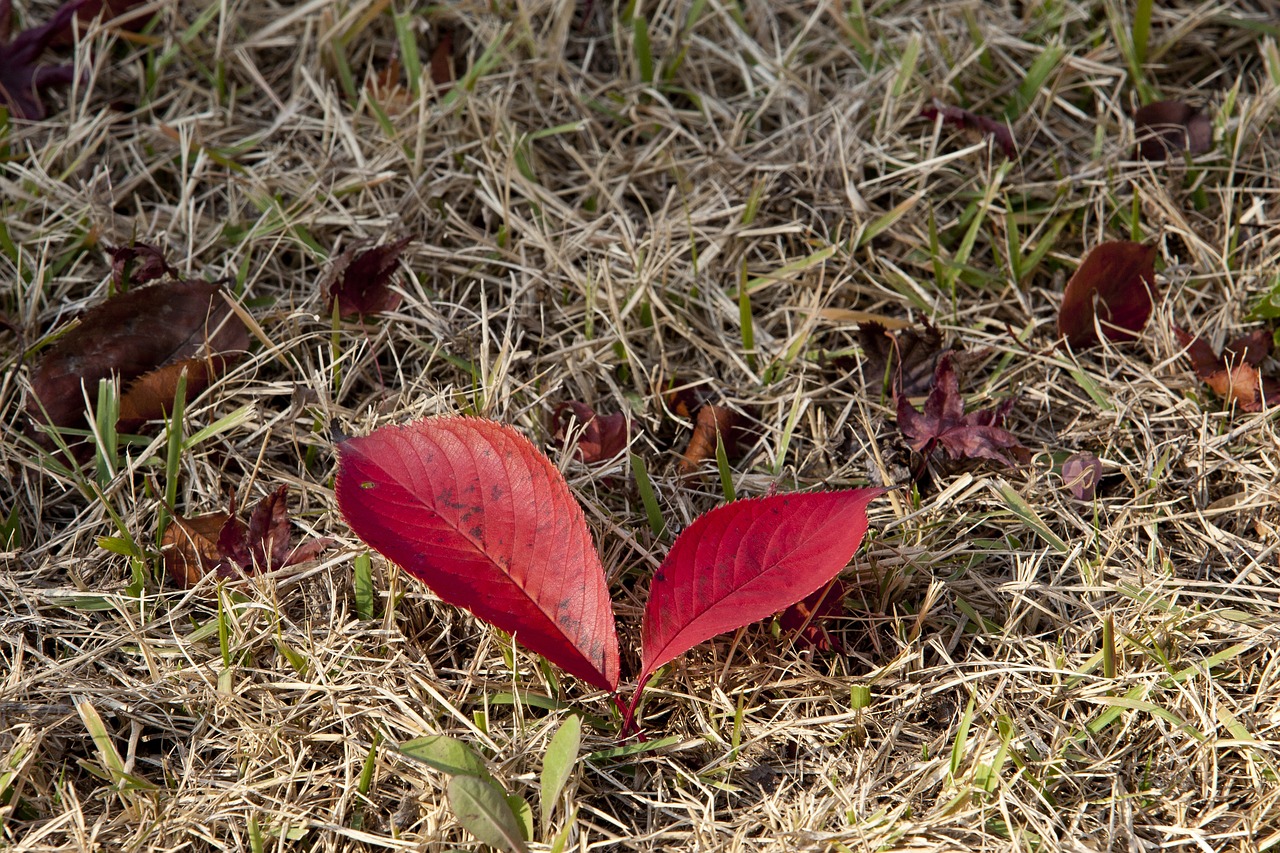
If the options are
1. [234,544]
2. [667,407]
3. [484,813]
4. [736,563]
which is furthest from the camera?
[667,407]

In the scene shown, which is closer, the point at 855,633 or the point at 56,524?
the point at 855,633

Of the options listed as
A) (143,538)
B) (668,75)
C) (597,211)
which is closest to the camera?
(143,538)

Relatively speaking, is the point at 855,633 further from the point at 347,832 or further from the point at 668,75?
the point at 668,75

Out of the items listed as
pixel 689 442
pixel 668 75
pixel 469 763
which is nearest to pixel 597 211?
pixel 668 75

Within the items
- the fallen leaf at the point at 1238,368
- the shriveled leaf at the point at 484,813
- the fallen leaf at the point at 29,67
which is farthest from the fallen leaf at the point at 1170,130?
the fallen leaf at the point at 29,67

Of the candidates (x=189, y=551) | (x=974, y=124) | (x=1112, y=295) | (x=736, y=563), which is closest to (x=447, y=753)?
(x=736, y=563)

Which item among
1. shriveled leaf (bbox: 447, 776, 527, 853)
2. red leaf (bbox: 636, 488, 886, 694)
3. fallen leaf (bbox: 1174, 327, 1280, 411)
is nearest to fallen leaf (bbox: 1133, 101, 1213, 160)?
fallen leaf (bbox: 1174, 327, 1280, 411)

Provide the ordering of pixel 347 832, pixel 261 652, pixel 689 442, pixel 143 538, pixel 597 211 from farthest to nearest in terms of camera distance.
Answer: pixel 597 211, pixel 689 442, pixel 143 538, pixel 261 652, pixel 347 832

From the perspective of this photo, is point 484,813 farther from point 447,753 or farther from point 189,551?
point 189,551
